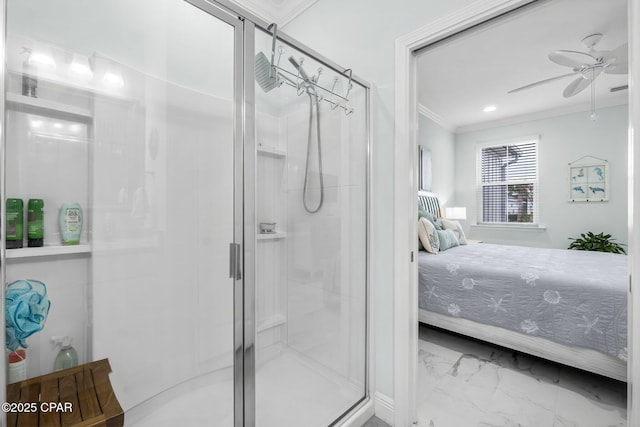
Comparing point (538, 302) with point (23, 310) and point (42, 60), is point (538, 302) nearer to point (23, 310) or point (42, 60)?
point (23, 310)

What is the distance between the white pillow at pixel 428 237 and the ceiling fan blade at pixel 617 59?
2.00 m

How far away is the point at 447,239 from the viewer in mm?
3553

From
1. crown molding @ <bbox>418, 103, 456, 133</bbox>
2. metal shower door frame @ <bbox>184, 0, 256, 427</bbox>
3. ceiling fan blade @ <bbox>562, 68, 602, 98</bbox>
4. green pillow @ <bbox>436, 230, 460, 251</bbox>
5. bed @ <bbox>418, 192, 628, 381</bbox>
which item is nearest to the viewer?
metal shower door frame @ <bbox>184, 0, 256, 427</bbox>

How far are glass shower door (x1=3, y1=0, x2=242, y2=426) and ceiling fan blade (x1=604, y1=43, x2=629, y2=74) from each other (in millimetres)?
2840

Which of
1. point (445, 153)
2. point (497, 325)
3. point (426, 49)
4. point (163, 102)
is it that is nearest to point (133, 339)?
point (163, 102)

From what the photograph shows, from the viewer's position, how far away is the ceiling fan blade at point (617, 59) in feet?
7.42

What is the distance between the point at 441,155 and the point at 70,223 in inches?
204

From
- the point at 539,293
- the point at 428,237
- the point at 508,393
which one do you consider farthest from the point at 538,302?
the point at 428,237

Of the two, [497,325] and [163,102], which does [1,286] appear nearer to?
[163,102]

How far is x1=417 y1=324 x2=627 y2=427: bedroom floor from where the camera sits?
173 centimetres

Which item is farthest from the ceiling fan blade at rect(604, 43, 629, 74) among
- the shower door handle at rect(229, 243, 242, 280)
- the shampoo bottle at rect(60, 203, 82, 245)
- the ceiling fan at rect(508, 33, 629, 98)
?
the shampoo bottle at rect(60, 203, 82, 245)

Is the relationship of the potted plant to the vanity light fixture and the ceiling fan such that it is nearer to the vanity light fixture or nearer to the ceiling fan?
the ceiling fan

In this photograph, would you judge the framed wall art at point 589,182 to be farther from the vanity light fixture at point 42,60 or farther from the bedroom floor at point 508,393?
the vanity light fixture at point 42,60

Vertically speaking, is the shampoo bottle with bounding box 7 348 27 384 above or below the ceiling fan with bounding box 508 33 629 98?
below
